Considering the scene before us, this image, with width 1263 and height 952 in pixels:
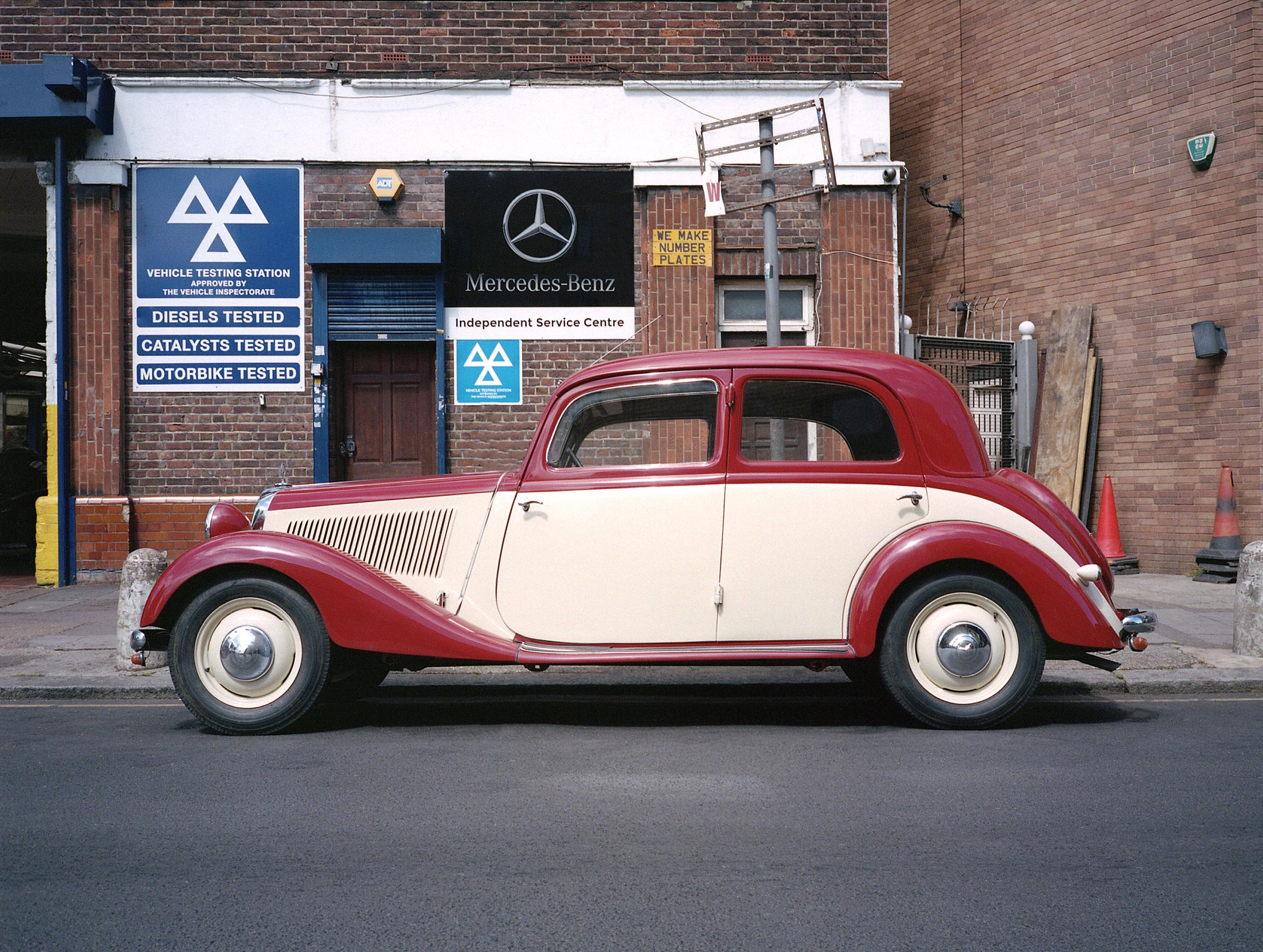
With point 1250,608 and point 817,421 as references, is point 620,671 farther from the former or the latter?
point 1250,608

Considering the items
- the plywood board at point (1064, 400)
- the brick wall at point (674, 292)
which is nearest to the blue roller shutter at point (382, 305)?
the brick wall at point (674, 292)

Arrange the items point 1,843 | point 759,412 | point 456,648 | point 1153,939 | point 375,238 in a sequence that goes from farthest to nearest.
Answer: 1. point 375,238
2. point 759,412
3. point 456,648
4. point 1,843
5. point 1153,939

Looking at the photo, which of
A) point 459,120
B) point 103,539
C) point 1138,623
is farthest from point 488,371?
point 1138,623

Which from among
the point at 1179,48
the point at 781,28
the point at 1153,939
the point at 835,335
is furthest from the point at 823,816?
the point at 1179,48

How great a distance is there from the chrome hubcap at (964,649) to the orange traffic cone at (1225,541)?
6.58m

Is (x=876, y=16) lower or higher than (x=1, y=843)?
higher

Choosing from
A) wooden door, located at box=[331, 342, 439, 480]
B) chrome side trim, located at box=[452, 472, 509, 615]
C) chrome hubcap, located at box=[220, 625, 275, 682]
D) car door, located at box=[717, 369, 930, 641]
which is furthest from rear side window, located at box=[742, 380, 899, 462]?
wooden door, located at box=[331, 342, 439, 480]

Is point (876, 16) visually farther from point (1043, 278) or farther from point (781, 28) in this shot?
point (1043, 278)

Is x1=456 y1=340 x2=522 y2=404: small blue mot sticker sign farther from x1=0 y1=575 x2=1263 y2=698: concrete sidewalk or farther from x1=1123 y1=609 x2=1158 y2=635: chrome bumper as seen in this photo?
x1=1123 y1=609 x2=1158 y2=635: chrome bumper

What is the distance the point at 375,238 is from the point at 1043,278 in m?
7.78

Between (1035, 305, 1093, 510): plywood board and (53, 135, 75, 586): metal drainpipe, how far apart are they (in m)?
10.6

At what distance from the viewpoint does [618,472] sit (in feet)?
17.4

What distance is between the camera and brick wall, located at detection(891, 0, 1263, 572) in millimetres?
10602

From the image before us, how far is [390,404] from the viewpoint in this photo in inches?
448
